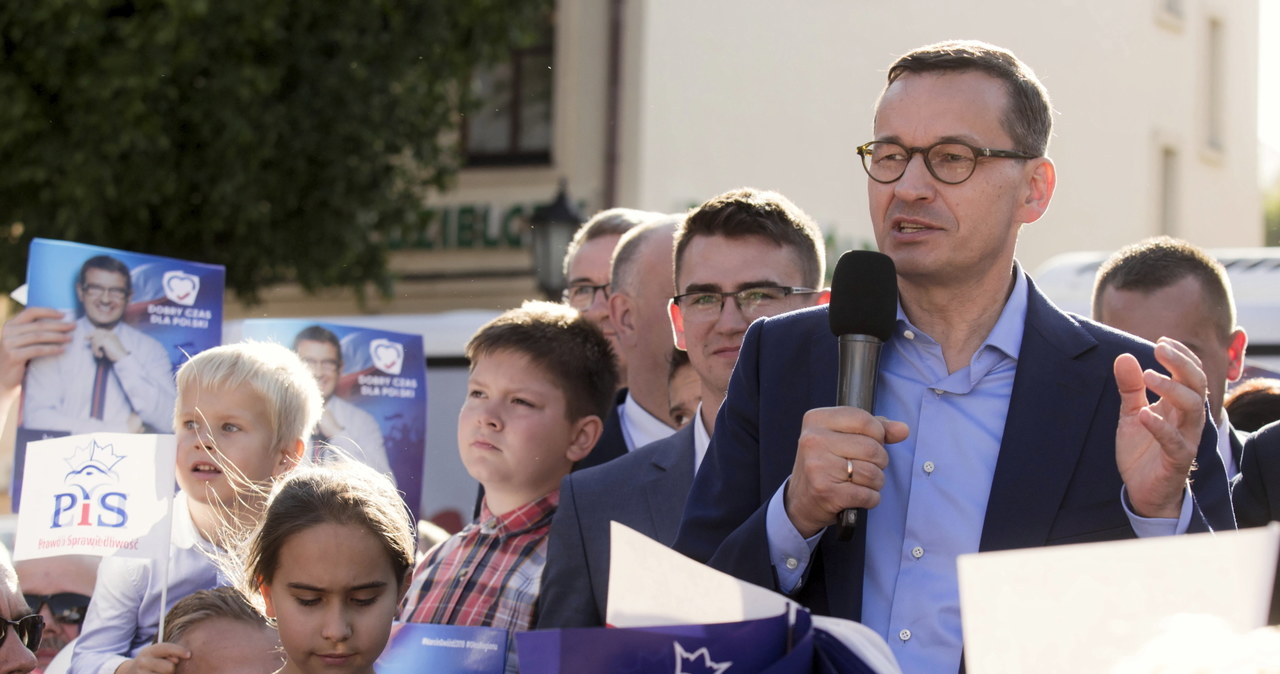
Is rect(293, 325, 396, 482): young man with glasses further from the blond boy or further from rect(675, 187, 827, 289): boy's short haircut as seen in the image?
rect(675, 187, 827, 289): boy's short haircut

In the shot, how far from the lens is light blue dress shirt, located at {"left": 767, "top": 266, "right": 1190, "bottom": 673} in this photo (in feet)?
8.34

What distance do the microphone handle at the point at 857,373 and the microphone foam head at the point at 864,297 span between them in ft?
0.13

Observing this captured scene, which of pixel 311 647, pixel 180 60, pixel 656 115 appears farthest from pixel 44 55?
pixel 311 647

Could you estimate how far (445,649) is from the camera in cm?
346

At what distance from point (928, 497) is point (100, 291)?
2.99 m

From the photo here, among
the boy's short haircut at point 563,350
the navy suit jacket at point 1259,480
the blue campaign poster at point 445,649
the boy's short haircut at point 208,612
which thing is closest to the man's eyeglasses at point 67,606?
the boy's short haircut at point 208,612

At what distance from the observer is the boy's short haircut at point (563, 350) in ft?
14.2

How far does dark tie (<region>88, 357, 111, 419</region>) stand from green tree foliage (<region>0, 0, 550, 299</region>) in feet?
27.8

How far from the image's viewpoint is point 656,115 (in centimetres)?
1820

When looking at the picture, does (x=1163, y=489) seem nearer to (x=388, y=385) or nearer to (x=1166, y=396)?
(x=1166, y=396)

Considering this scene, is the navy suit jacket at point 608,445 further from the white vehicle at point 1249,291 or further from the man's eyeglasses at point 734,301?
the white vehicle at point 1249,291

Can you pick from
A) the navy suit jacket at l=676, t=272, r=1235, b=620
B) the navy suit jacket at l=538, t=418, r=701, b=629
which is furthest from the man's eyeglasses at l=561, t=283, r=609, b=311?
the navy suit jacket at l=676, t=272, r=1235, b=620

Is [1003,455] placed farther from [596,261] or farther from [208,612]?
[596,261]

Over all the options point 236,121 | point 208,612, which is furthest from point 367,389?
point 236,121
